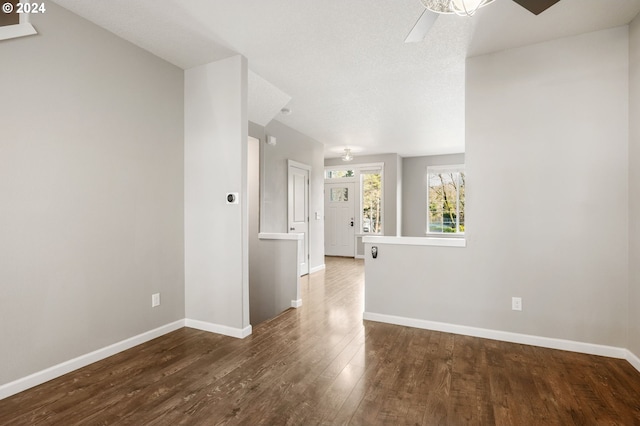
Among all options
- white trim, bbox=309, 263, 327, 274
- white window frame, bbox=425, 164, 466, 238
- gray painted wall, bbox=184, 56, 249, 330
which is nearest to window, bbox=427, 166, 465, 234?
white window frame, bbox=425, 164, 466, 238

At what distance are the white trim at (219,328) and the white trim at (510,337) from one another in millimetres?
1336

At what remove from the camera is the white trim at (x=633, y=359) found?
2.43 metres

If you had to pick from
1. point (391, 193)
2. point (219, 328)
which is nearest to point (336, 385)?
point (219, 328)

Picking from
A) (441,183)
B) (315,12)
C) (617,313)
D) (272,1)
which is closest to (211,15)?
(272,1)

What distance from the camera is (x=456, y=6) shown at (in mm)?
1616

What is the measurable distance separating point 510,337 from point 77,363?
3664 millimetres

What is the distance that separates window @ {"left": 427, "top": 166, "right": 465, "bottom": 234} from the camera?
26.9 feet

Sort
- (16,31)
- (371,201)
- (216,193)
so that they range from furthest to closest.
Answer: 1. (371,201)
2. (216,193)
3. (16,31)

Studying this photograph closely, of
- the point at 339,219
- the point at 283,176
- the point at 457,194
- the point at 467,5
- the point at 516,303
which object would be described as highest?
the point at 467,5

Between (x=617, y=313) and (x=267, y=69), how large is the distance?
3.92 metres

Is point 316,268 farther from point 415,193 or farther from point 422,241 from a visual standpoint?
point 415,193

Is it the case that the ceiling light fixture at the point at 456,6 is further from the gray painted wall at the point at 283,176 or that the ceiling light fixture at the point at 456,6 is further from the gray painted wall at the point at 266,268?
the gray painted wall at the point at 283,176

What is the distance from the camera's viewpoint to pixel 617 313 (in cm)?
264

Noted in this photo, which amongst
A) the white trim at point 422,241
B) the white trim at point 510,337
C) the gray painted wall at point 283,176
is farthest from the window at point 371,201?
the white trim at point 510,337
